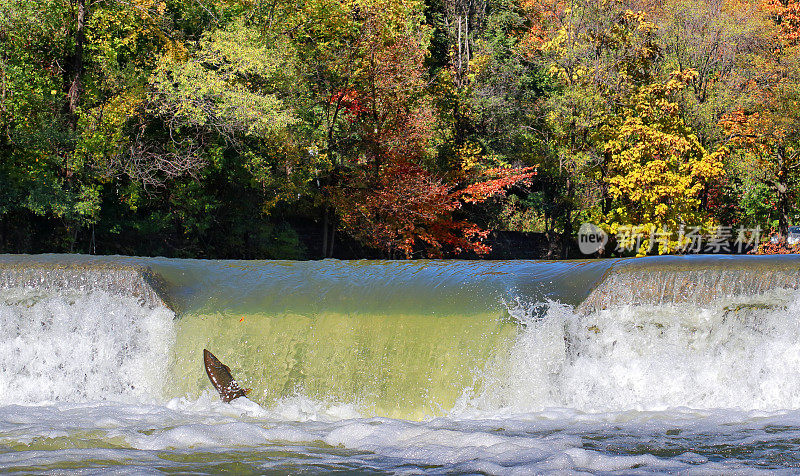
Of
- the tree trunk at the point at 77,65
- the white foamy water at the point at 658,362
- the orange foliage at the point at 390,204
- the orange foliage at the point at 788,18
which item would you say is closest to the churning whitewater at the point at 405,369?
the white foamy water at the point at 658,362

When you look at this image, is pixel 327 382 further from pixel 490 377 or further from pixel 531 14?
pixel 531 14

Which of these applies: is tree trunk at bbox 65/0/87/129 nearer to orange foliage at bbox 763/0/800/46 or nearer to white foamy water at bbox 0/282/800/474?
white foamy water at bbox 0/282/800/474

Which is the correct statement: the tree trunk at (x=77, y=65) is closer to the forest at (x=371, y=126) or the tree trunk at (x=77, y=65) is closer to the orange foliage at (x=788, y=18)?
the forest at (x=371, y=126)

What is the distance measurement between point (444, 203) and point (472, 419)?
451 inches

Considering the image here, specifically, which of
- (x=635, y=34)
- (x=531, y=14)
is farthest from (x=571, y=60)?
(x=531, y=14)

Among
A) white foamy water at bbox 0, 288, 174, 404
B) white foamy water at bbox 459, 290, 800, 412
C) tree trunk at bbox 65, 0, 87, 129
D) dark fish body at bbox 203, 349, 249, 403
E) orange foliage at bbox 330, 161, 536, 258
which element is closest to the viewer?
white foamy water at bbox 459, 290, 800, 412

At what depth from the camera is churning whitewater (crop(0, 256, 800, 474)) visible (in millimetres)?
4578

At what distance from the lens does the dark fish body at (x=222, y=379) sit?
6.34 meters

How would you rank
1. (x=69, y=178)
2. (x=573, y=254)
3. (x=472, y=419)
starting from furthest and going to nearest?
(x=573, y=254) → (x=69, y=178) → (x=472, y=419)

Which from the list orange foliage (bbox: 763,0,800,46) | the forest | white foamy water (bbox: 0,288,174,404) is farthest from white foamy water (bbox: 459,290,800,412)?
orange foliage (bbox: 763,0,800,46)

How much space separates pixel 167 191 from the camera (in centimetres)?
1512

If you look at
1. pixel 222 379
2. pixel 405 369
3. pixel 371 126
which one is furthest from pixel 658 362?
pixel 371 126

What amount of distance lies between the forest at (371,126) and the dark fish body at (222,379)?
6.96m

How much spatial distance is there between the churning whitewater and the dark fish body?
7 centimetres
